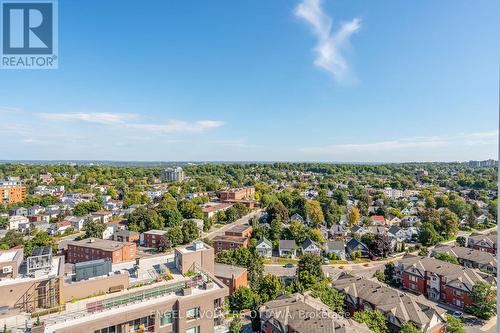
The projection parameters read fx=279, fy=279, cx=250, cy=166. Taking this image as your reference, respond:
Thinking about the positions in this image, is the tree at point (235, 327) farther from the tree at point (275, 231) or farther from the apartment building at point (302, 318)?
the tree at point (275, 231)

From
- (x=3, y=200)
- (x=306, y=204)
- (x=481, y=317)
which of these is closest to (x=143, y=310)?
(x=481, y=317)

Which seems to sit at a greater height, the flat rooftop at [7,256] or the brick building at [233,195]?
the flat rooftop at [7,256]

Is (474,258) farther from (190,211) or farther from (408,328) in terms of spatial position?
(190,211)

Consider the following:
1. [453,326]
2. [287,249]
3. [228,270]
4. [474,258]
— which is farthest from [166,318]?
[474,258]

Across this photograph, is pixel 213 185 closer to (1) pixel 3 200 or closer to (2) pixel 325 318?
(1) pixel 3 200

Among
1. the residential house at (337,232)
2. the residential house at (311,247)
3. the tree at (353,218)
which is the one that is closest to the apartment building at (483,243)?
Answer: the residential house at (337,232)
